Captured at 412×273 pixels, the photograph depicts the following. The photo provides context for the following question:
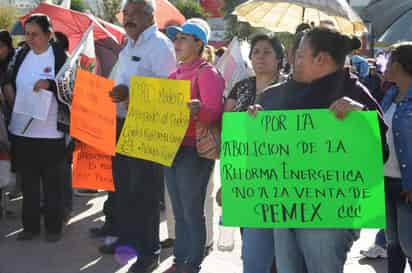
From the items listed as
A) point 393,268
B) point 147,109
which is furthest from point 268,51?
point 393,268

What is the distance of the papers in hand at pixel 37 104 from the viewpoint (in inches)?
184

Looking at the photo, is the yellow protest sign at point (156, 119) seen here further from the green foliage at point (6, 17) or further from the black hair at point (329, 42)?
the green foliage at point (6, 17)

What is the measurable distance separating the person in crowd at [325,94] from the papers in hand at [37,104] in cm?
258

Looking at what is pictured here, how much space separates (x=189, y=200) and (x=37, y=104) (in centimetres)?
168

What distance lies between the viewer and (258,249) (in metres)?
3.00

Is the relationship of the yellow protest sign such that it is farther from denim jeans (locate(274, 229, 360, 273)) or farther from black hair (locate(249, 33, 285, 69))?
denim jeans (locate(274, 229, 360, 273))

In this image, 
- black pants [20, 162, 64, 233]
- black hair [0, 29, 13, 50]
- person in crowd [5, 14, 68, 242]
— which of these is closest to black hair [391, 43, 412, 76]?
person in crowd [5, 14, 68, 242]

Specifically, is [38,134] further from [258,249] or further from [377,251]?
[377,251]

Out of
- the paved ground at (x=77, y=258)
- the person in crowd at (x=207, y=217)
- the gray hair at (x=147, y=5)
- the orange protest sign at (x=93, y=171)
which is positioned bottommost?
the paved ground at (x=77, y=258)

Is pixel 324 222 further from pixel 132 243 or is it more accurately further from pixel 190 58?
pixel 132 243

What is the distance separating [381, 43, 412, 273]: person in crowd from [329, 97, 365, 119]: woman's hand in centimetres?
88

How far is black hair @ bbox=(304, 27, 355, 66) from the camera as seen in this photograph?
256cm

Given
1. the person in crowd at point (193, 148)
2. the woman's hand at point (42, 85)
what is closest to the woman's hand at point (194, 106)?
the person in crowd at point (193, 148)

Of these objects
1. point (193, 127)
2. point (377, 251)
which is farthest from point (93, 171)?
point (377, 251)
